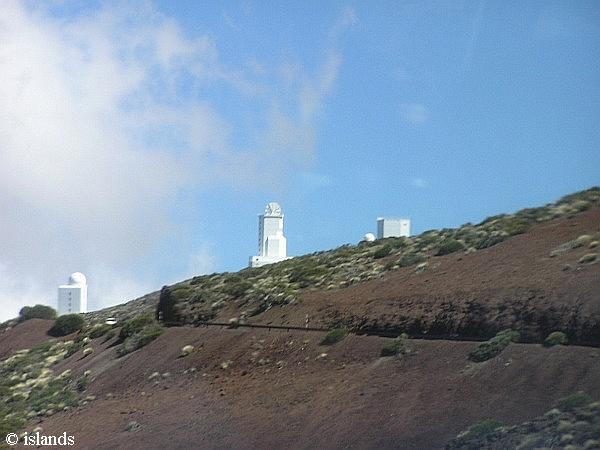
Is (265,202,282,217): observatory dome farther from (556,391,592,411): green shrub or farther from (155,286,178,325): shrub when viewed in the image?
(556,391,592,411): green shrub

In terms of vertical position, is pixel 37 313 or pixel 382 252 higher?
pixel 382 252

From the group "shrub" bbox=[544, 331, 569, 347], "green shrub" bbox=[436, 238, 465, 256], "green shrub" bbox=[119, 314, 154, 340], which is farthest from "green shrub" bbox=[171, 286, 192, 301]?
"shrub" bbox=[544, 331, 569, 347]

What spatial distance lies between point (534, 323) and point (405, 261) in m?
14.7

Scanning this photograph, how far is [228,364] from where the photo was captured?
1266 inches

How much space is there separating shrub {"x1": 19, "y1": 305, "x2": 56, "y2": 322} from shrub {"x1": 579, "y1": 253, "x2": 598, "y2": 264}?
40681 millimetres

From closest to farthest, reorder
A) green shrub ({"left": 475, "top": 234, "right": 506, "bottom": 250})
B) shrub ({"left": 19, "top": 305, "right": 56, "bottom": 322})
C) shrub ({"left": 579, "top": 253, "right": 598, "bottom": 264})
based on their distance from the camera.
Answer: shrub ({"left": 579, "top": 253, "right": 598, "bottom": 264}) → green shrub ({"left": 475, "top": 234, "right": 506, "bottom": 250}) → shrub ({"left": 19, "top": 305, "right": 56, "bottom": 322})

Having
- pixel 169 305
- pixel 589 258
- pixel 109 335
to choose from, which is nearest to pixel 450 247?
pixel 589 258

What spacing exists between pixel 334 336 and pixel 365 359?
8.42 ft

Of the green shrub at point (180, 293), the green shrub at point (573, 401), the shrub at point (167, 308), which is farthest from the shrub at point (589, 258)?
the green shrub at point (180, 293)

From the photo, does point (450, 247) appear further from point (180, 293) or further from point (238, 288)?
point (180, 293)

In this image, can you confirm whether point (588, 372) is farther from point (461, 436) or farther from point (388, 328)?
point (388, 328)

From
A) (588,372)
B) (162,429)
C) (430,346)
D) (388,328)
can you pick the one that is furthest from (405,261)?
(588,372)

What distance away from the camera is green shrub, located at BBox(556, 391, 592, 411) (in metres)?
18.9

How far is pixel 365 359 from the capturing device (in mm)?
28266
